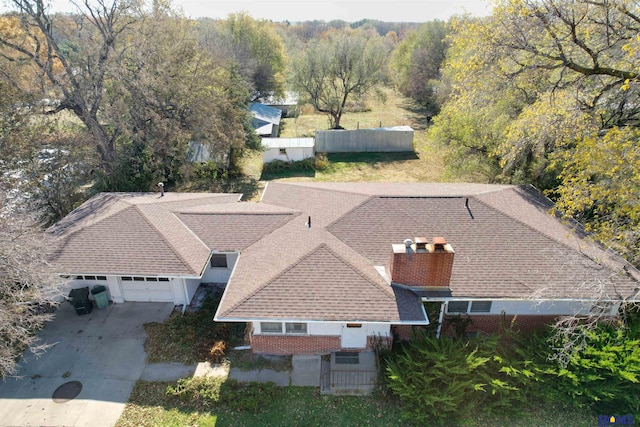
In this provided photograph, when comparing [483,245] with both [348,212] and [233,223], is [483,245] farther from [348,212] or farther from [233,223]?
[233,223]

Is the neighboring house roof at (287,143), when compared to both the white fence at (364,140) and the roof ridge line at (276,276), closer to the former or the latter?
the white fence at (364,140)

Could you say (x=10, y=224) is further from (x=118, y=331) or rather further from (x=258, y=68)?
(x=258, y=68)

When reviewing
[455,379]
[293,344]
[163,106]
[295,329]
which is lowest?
[293,344]

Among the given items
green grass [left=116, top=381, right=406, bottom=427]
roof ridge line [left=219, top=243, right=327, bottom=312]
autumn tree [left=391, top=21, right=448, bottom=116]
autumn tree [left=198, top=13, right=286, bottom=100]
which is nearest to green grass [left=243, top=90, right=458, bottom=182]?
autumn tree [left=198, top=13, right=286, bottom=100]

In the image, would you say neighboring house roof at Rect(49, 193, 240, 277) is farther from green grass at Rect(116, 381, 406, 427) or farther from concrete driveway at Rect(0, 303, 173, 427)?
green grass at Rect(116, 381, 406, 427)

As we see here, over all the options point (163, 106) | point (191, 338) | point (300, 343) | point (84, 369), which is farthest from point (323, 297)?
point (163, 106)

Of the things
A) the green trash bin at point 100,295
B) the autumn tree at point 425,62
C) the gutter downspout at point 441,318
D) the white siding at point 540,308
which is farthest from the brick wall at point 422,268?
the autumn tree at point 425,62
